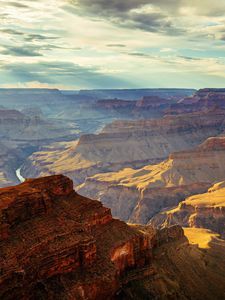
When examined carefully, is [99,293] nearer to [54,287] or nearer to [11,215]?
[54,287]

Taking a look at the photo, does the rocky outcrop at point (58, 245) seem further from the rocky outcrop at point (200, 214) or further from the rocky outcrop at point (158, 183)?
the rocky outcrop at point (158, 183)

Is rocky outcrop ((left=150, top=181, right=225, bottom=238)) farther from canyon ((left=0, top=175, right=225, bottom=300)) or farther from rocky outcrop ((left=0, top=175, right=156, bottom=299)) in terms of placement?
rocky outcrop ((left=0, top=175, right=156, bottom=299))

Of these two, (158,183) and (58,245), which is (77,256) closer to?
(58,245)

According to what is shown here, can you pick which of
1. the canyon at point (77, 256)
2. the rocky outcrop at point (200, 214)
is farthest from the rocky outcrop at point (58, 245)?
the rocky outcrop at point (200, 214)

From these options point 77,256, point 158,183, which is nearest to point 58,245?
point 77,256

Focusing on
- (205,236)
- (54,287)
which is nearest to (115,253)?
(54,287)

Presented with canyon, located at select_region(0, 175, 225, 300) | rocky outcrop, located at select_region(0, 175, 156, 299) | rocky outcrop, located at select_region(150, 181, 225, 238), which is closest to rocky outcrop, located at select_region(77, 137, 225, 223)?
rocky outcrop, located at select_region(150, 181, 225, 238)
